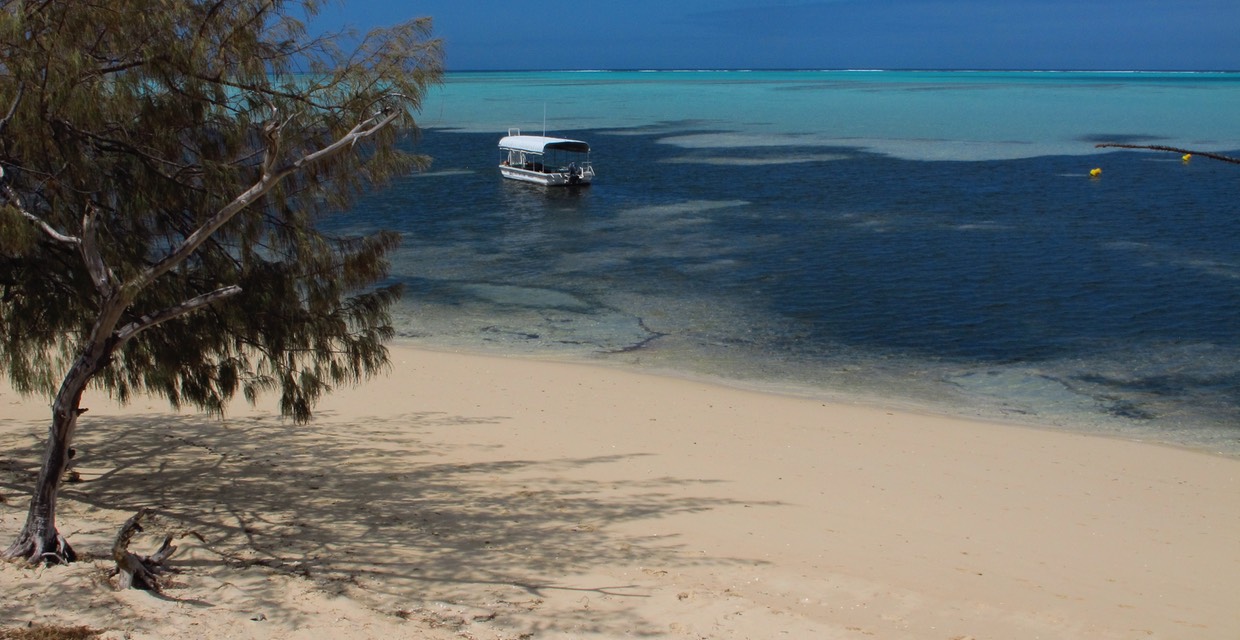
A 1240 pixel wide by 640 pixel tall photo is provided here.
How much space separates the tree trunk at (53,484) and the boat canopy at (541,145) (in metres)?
35.7

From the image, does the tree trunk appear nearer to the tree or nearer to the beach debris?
the tree

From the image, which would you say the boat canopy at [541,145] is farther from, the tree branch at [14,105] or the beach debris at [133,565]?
the beach debris at [133,565]


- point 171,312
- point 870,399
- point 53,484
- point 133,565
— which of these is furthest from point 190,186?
point 870,399

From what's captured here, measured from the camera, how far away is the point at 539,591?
24.0ft

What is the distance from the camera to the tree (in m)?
6.92

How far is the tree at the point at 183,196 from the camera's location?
6918 millimetres

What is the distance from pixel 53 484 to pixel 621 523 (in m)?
4.08

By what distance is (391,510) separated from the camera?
905 centimetres

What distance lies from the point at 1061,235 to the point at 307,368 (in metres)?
25.4

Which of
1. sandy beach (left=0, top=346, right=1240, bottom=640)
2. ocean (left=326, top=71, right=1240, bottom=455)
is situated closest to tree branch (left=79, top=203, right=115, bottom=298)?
sandy beach (left=0, top=346, right=1240, bottom=640)

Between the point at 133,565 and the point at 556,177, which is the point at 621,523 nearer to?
the point at 133,565

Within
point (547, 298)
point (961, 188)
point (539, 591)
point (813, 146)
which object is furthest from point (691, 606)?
point (813, 146)

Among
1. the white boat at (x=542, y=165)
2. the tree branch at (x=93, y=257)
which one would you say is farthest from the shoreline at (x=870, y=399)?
the white boat at (x=542, y=165)

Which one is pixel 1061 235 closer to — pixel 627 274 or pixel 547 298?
pixel 627 274
